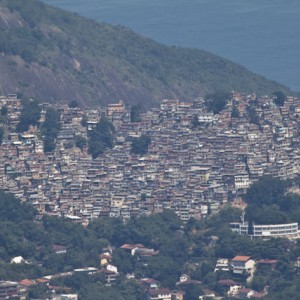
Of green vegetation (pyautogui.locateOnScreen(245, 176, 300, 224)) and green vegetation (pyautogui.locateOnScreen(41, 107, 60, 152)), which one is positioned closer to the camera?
green vegetation (pyautogui.locateOnScreen(245, 176, 300, 224))

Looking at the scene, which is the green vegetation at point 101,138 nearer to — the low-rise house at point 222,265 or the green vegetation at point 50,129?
the green vegetation at point 50,129

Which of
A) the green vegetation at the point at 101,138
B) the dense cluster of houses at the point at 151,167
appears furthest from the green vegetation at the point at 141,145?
the green vegetation at the point at 101,138

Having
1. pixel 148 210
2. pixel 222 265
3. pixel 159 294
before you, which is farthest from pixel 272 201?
pixel 159 294

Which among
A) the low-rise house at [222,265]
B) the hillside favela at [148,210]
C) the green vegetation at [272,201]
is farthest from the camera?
the green vegetation at [272,201]

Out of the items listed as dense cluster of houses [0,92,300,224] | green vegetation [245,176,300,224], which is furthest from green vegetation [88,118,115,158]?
green vegetation [245,176,300,224]

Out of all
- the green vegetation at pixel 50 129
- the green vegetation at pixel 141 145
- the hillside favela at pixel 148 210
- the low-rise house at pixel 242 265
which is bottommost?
the low-rise house at pixel 242 265

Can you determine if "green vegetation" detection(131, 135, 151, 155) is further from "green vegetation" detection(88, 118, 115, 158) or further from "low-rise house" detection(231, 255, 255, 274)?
"low-rise house" detection(231, 255, 255, 274)

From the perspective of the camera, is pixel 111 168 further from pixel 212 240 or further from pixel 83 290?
pixel 83 290
